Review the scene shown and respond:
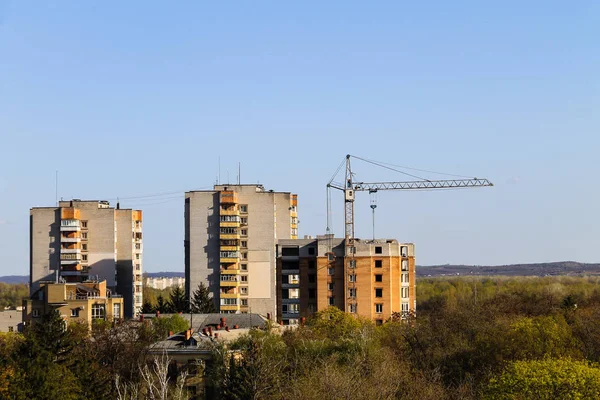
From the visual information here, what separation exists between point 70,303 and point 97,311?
3.00 meters

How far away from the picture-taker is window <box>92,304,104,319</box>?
103500 mm

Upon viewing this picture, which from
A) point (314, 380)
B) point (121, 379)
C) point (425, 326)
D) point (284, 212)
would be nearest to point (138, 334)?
point (121, 379)

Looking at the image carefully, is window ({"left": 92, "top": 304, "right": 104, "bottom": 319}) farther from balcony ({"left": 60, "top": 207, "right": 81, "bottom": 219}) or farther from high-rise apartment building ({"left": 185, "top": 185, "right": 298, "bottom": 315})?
balcony ({"left": 60, "top": 207, "right": 81, "bottom": 219})

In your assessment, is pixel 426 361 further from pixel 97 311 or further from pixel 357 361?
pixel 97 311

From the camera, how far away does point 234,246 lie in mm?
126438

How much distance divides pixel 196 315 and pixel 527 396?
2399 inches

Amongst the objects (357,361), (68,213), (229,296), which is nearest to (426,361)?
(357,361)

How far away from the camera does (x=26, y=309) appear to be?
104250 mm

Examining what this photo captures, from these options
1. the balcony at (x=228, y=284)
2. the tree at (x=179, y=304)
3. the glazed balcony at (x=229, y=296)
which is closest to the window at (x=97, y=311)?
the tree at (x=179, y=304)

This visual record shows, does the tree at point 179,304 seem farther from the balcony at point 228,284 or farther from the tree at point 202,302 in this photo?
the balcony at point 228,284

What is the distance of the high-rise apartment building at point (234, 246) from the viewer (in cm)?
12606

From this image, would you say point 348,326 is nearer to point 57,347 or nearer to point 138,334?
point 138,334

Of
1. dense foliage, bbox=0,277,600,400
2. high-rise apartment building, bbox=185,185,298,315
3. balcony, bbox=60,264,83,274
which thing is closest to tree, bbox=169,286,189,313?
high-rise apartment building, bbox=185,185,298,315

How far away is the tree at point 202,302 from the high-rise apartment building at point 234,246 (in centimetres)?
411
